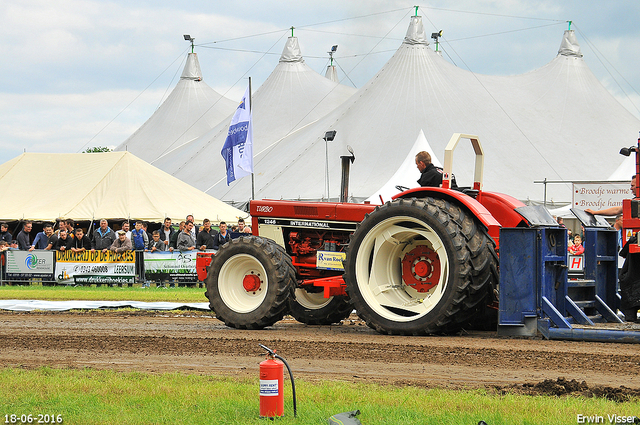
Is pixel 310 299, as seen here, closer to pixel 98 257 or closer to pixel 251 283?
pixel 251 283

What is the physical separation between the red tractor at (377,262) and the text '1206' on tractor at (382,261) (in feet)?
0.04

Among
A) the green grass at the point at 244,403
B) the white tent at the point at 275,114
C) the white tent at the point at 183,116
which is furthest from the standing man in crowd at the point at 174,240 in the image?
the white tent at the point at 183,116

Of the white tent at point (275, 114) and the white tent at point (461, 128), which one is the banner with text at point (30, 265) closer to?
the white tent at point (461, 128)

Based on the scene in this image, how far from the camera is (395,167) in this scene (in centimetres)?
3416

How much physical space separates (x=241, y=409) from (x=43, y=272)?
602 inches

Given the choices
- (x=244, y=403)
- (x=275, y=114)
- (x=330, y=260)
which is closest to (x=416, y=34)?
(x=275, y=114)

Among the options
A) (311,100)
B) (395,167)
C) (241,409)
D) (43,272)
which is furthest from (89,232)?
(311,100)

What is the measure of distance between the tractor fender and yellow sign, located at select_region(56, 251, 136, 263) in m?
11.1

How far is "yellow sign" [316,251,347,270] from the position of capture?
→ 964cm

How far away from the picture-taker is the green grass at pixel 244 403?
4582mm

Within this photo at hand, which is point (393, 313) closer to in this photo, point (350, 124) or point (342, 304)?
point (342, 304)

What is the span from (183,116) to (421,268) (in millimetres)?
52818

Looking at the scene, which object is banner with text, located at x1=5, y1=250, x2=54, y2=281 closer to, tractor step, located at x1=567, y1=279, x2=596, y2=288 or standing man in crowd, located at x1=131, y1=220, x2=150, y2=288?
standing man in crowd, located at x1=131, y1=220, x2=150, y2=288

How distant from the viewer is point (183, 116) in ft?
195
